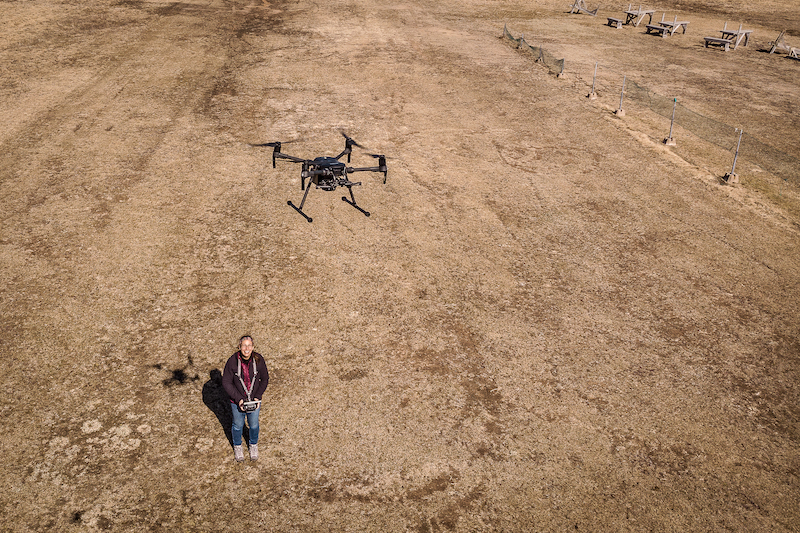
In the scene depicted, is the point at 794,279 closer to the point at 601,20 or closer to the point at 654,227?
the point at 654,227

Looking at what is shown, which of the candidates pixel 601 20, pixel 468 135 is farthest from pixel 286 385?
pixel 601 20

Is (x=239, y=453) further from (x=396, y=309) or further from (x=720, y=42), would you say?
(x=720, y=42)

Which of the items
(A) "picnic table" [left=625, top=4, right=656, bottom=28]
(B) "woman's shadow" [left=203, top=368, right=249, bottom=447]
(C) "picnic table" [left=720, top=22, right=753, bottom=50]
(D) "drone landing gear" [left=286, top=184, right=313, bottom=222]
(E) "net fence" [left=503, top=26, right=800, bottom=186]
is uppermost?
(A) "picnic table" [left=625, top=4, right=656, bottom=28]

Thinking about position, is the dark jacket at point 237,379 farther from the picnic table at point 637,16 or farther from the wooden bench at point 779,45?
the picnic table at point 637,16

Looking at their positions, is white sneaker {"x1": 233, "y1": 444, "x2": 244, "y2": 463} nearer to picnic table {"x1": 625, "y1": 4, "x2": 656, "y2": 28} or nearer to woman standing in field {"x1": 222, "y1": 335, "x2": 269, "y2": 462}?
woman standing in field {"x1": 222, "y1": 335, "x2": 269, "y2": 462}

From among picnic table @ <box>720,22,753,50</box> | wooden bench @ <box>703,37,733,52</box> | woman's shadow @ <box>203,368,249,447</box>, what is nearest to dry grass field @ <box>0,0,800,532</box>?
woman's shadow @ <box>203,368,249,447</box>
